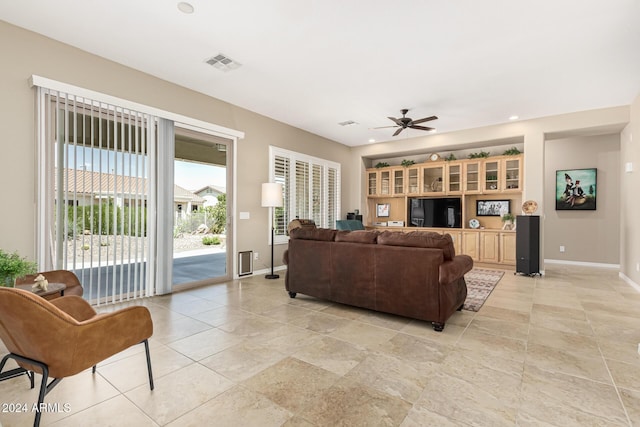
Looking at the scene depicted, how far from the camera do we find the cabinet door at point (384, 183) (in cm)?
816

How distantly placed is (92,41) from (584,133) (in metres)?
7.97

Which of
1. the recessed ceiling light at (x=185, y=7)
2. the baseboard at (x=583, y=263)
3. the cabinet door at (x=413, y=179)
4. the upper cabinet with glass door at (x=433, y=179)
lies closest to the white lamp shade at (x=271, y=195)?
the recessed ceiling light at (x=185, y=7)

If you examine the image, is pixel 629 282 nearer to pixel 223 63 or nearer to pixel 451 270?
pixel 451 270

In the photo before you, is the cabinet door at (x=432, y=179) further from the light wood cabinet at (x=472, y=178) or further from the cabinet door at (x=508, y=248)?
the cabinet door at (x=508, y=248)

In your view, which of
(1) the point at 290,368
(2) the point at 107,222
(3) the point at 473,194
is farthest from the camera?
(3) the point at 473,194

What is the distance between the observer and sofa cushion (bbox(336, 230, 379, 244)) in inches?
138

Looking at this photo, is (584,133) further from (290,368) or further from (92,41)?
(92,41)

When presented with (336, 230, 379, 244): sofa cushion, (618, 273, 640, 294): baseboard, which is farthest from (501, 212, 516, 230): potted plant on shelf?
(336, 230, 379, 244): sofa cushion

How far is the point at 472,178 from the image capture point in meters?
6.95

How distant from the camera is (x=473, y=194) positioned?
7082mm

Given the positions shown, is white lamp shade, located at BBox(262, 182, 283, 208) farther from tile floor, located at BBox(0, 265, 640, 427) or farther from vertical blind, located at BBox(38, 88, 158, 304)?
tile floor, located at BBox(0, 265, 640, 427)

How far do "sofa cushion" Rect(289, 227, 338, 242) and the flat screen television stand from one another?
4.42 meters

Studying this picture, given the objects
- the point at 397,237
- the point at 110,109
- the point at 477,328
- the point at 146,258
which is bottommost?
the point at 477,328

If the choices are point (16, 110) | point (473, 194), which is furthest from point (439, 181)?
point (16, 110)
